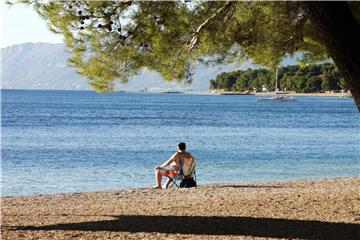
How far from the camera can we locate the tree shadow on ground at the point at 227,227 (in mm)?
6898

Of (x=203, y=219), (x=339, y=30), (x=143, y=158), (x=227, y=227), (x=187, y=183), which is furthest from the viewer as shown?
(x=143, y=158)

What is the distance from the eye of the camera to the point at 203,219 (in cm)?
779

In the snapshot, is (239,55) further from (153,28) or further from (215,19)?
(153,28)

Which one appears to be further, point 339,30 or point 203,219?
point 203,219

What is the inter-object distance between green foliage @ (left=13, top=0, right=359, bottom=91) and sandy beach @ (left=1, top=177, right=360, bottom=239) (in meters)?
1.70

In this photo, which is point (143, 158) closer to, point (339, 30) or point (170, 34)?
point (170, 34)

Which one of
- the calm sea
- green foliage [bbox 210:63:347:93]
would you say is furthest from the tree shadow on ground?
green foliage [bbox 210:63:347:93]

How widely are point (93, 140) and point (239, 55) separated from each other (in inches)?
1095

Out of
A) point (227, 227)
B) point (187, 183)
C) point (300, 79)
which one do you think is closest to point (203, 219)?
point (227, 227)

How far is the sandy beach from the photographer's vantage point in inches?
270

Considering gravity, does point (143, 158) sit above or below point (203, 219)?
below

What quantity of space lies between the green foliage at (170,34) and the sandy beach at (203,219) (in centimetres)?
170

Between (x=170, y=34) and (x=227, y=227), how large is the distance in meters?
2.40

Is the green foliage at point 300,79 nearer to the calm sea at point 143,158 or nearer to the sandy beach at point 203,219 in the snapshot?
the calm sea at point 143,158
